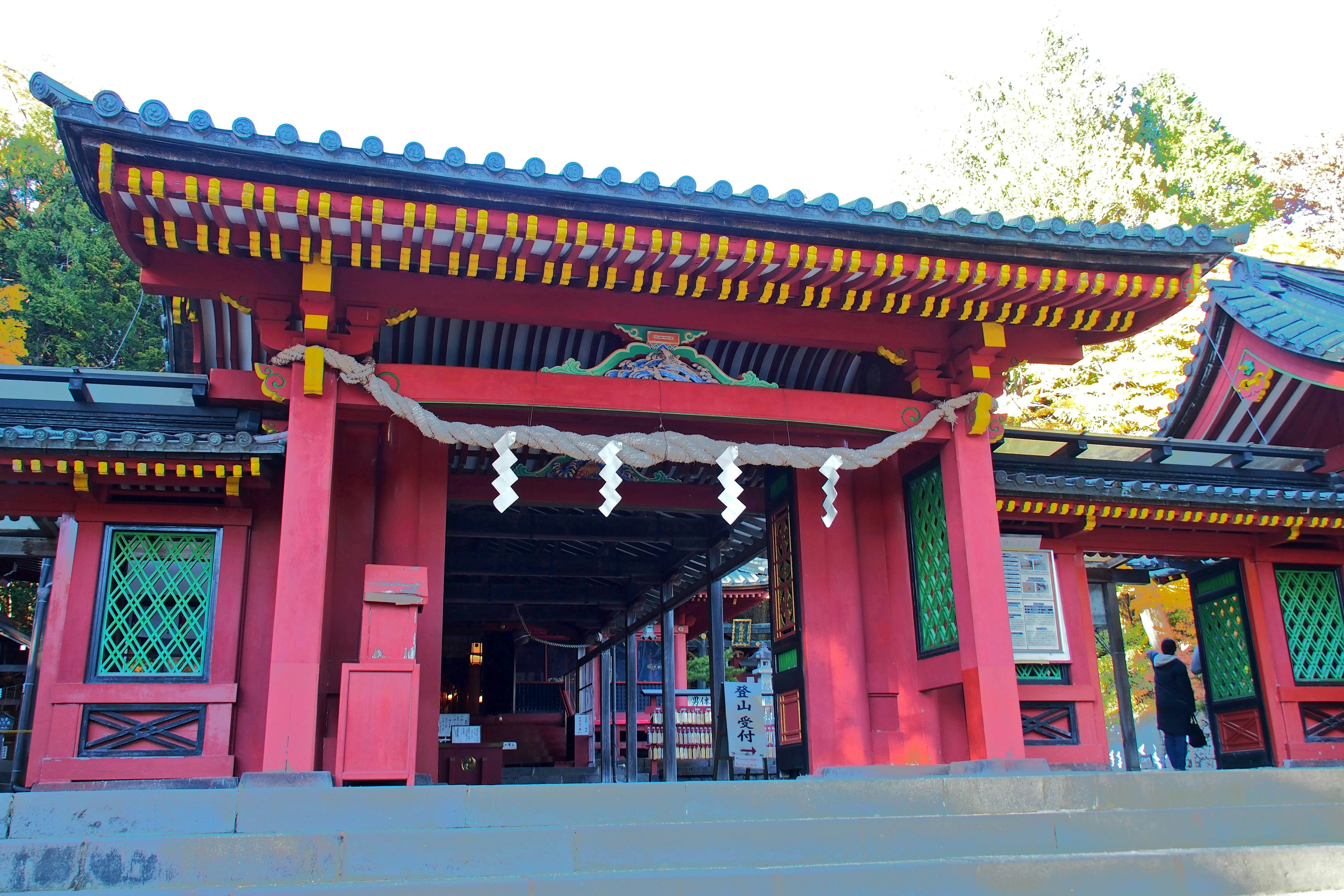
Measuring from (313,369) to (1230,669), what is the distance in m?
9.08

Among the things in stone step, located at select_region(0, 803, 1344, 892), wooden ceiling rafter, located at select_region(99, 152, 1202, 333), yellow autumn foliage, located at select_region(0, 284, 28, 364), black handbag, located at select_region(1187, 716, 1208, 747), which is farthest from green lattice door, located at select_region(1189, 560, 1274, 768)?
yellow autumn foliage, located at select_region(0, 284, 28, 364)

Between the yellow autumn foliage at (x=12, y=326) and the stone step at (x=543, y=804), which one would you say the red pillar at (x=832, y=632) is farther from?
the yellow autumn foliage at (x=12, y=326)

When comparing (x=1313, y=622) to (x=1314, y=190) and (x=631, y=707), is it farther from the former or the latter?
(x=1314, y=190)

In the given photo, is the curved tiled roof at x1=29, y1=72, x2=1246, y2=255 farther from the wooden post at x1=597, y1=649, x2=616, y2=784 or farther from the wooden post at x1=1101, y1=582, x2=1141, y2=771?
the wooden post at x1=597, y1=649, x2=616, y2=784

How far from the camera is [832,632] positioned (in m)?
8.20

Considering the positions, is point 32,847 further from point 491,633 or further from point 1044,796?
point 491,633

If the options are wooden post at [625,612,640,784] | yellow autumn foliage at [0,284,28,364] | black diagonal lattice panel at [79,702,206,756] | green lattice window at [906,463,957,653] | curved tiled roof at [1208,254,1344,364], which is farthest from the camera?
yellow autumn foliage at [0,284,28,364]

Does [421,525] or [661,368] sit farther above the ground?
[661,368]

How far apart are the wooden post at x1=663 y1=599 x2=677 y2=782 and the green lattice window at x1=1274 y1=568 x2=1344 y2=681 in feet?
24.3

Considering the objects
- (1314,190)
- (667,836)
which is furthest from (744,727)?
(1314,190)

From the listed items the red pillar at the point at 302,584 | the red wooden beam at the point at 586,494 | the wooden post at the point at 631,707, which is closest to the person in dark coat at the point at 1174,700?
the red wooden beam at the point at 586,494

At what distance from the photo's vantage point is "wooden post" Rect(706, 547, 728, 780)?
12417mm

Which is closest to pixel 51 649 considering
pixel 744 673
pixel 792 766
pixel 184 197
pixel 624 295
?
pixel 184 197

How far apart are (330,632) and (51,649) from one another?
185 cm
